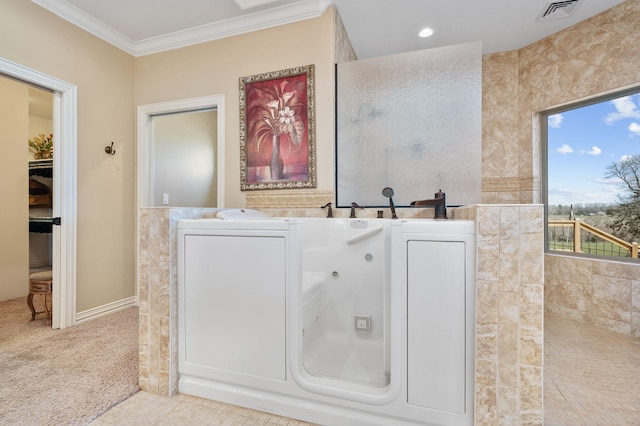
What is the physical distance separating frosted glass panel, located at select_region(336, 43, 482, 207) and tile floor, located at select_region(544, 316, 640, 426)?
1.16 metres

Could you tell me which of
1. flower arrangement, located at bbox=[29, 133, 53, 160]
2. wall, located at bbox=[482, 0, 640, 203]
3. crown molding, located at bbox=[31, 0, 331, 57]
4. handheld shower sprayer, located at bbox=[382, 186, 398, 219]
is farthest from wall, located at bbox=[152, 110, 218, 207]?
wall, located at bbox=[482, 0, 640, 203]

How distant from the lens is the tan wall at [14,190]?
296 cm

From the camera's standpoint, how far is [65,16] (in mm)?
2283

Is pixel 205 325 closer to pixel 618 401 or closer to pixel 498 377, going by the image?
pixel 498 377

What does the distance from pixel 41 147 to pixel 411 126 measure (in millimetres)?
3875

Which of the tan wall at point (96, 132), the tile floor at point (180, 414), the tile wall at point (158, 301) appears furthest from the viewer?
the tan wall at point (96, 132)

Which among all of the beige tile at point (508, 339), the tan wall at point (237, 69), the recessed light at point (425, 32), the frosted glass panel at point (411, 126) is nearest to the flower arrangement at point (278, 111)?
the tan wall at point (237, 69)

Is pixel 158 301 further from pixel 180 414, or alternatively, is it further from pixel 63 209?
pixel 63 209

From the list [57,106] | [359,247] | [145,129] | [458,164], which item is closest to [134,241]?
[145,129]

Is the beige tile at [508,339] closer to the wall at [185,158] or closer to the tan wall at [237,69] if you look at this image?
the tan wall at [237,69]

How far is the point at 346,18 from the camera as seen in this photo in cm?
242

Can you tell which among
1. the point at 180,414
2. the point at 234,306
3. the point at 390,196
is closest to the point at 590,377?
the point at 390,196

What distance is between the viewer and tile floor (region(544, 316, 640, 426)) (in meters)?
1.31

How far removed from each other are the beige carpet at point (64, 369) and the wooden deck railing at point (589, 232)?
365cm
